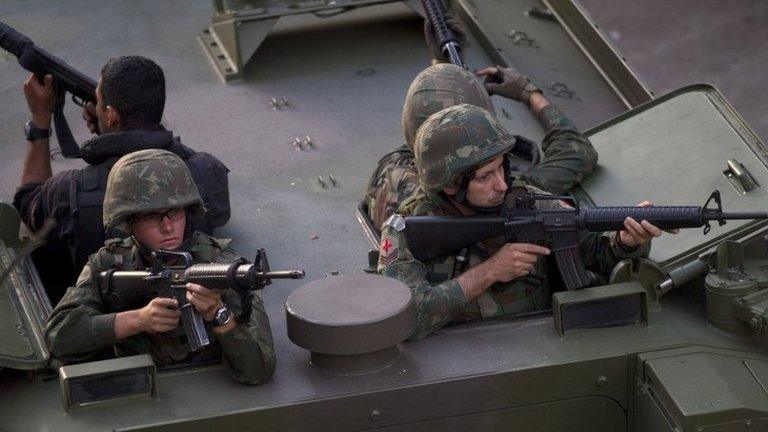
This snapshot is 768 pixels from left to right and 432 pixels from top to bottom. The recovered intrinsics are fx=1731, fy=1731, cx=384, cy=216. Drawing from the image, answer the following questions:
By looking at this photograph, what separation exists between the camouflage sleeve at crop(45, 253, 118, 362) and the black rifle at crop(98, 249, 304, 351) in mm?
48

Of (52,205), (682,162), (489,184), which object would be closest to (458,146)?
(489,184)

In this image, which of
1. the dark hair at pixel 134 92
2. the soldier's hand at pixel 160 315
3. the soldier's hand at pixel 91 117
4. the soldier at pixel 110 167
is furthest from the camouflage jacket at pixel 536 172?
the soldier's hand at pixel 160 315

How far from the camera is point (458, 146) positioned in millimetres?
5160

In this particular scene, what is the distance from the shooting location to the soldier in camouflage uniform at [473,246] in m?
5.15

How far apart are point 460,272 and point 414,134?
0.63 meters

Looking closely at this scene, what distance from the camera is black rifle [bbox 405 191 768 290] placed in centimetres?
517

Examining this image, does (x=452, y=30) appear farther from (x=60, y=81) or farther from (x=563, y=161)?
(x=60, y=81)

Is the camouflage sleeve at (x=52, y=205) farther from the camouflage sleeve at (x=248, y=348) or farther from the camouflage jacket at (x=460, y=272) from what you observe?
the camouflage jacket at (x=460, y=272)

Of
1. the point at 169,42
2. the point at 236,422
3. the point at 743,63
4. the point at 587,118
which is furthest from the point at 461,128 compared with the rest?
the point at 743,63

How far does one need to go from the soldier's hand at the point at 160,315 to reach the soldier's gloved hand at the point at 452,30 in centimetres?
230

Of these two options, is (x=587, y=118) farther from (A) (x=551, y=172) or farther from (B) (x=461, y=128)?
(B) (x=461, y=128)

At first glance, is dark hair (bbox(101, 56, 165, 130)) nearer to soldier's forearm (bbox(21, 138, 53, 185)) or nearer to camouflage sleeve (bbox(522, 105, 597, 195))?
soldier's forearm (bbox(21, 138, 53, 185))

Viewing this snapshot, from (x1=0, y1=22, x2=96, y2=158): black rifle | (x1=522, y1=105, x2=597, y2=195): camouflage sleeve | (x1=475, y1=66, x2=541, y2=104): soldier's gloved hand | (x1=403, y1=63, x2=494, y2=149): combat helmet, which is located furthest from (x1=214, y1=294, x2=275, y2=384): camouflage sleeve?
(x1=475, y1=66, x2=541, y2=104): soldier's gloved hand

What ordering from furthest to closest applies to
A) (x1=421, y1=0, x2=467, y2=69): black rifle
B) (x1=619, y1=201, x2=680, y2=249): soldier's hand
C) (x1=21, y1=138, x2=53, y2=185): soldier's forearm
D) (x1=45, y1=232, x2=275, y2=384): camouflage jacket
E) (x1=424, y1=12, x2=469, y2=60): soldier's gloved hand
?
(x1=424, y1=12, x2=469, y2=60): soldier's gloved hand < (x1=421, y1=0, x2=467, y2=69): black rifle < (x1=21, y1=138, x2=53, y2=185): soldier's forearm < (x1=619, y1=201, x2=680, y2=249): soldier's hand < (x1=45, y1=232, x2=275, y2=384): camouflage jacket
